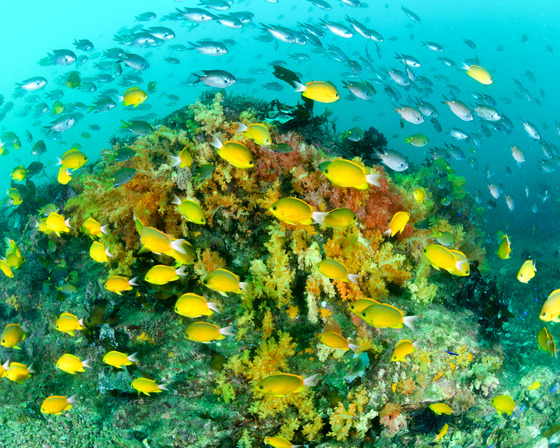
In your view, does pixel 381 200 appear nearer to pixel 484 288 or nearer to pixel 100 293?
pixel 484 288

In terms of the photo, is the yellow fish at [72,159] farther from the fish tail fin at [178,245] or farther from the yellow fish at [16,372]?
the yellow fish at [16,372]

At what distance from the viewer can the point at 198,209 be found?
3.63 m

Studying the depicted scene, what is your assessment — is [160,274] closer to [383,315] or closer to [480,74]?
[383,315]

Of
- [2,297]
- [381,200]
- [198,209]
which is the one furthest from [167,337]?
[2,297]

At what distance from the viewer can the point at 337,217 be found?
336 centimetres

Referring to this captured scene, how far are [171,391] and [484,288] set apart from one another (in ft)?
17.5

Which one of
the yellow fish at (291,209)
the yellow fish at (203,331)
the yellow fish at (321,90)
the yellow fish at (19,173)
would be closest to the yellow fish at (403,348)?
the yellow fish at (291,209)

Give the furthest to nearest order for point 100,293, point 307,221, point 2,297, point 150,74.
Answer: point 150,74 → point 2,297 → point 100,293 → point 307,221

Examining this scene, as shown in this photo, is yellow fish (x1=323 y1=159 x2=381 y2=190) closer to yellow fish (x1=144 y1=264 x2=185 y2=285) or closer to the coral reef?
the coral reef

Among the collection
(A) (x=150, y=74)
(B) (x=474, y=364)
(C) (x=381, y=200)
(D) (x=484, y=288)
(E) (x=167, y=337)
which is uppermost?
(C) (x=381, y=200)

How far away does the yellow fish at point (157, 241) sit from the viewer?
343 cm

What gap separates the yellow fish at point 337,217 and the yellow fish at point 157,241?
1.66 metres

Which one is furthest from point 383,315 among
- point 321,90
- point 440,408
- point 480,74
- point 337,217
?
A: point 480,74

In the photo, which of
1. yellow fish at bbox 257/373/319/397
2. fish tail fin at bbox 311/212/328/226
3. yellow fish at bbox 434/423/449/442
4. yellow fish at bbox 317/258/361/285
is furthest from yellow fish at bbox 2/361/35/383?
yellow fish at bbox 434/423/449/442
